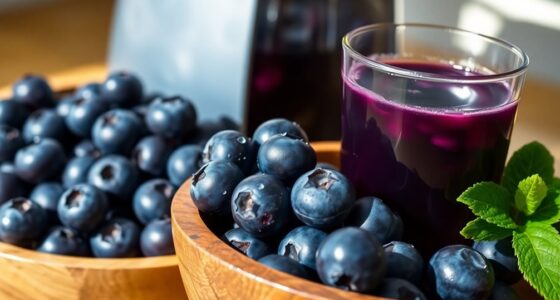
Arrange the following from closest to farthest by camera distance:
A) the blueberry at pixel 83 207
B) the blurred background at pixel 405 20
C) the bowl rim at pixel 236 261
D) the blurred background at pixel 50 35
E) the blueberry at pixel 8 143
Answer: the bowl rim at pixel 236 261 < the blueberry at pixel 83 207 < the blueberry at pixel 8 143 < the blurred background at pixel 405 20 < the blurred background at pixel 50 35

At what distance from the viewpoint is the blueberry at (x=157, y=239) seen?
1.96ft

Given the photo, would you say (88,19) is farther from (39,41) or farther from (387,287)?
(387,287)

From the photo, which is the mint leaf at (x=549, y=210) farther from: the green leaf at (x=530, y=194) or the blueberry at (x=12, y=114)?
the blueberry at (x=12, y=114)

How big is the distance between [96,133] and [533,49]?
1.24m

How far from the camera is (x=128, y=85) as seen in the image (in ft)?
2.48

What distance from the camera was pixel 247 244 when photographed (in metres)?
0.47

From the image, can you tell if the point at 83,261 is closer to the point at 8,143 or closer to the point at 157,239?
the point at 157,239

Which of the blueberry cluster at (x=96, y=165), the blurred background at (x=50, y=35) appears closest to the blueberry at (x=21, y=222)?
the blueberry cluster at (x=96, y=165)

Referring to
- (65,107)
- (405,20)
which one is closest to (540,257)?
(65,107)

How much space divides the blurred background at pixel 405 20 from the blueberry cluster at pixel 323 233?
0.38 metres

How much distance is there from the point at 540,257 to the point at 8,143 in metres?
0.51

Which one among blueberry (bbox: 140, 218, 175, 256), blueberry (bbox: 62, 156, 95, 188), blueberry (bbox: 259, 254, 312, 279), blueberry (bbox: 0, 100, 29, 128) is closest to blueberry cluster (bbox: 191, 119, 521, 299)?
blueberry (bbox: 259, 254, 312, 279)

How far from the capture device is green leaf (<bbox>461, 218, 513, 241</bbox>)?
0.48 metres

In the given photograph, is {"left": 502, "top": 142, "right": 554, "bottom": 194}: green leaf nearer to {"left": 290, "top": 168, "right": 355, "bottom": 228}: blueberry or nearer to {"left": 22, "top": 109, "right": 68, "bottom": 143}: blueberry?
{"left": 290, "top": 168, "right": 355, "bottom": 228}: blueberry
